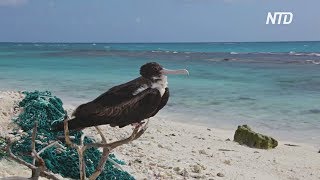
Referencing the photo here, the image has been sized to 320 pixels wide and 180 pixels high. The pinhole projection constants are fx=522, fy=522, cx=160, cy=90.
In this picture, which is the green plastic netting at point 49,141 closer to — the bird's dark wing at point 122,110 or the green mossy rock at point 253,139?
the bird's dark wing at point 122,110

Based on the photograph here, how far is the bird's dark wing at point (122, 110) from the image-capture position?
2207mm

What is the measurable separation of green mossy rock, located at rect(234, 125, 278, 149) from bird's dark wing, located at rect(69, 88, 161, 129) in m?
6.43

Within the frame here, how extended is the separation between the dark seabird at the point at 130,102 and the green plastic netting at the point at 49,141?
7.28 ft

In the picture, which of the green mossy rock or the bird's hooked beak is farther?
the green mossy rock

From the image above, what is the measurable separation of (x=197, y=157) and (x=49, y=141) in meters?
2.84

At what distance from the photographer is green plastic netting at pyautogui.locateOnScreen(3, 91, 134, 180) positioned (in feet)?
14.9

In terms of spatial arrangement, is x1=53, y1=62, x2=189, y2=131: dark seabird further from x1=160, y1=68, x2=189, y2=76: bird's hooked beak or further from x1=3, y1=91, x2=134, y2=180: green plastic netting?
x1=3, y1=91, x2=134, y2=180: green plastic netting

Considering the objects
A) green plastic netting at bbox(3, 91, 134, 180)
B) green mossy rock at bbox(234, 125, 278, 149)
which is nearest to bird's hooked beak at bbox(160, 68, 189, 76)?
green plastic netting at bbox(3, 91, 134, 180)

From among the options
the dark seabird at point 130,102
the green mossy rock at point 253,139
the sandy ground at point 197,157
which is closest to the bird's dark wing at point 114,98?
the dark seabird at point 130,102

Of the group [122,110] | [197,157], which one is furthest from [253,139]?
[122,110]

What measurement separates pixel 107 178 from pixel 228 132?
214 inches

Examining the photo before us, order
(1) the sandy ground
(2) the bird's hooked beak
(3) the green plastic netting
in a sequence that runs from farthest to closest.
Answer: (1) the sandy ground, (3) the green plastic netting, (2) the bird's hooked beak

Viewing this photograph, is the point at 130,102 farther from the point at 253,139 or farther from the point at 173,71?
the point at 253,139

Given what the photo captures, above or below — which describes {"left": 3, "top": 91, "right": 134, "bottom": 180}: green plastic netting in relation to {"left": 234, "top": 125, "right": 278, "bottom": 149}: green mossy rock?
above
